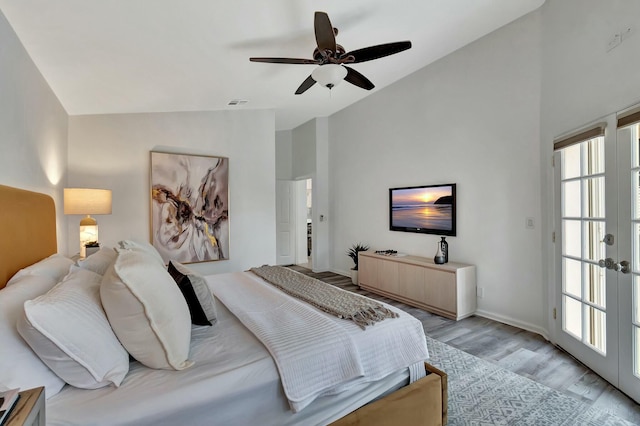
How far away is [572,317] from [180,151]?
454 centimetres

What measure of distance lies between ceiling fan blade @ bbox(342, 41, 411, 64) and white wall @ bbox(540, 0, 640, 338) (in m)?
1.41

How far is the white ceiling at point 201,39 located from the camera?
6.59ft

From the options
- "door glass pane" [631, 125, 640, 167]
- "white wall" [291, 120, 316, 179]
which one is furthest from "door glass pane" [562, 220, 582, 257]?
"white wall" [291, 120, 316, 179]

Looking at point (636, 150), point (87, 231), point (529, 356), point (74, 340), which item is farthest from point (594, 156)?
point (87, 231)

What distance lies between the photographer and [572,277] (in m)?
2.64

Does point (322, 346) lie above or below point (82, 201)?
below

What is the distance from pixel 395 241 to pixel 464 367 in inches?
96.7

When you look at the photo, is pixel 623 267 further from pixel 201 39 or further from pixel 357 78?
pixel 201 39

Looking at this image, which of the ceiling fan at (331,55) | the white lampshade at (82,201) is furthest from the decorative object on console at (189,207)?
the ceiling fan at (331,55)

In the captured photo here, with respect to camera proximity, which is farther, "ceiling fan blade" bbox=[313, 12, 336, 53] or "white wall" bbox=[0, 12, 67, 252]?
"ceiling fan blade" bbox=[313, 12, 336, 53]

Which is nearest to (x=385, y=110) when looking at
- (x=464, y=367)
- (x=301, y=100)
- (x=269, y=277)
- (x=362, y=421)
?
(x=301, y=100)

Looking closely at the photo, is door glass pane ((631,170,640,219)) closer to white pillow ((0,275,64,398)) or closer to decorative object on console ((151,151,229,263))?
white pillow ((0,275,64,398))

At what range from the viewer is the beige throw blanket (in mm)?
1677

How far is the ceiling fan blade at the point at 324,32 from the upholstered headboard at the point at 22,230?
2.14m
